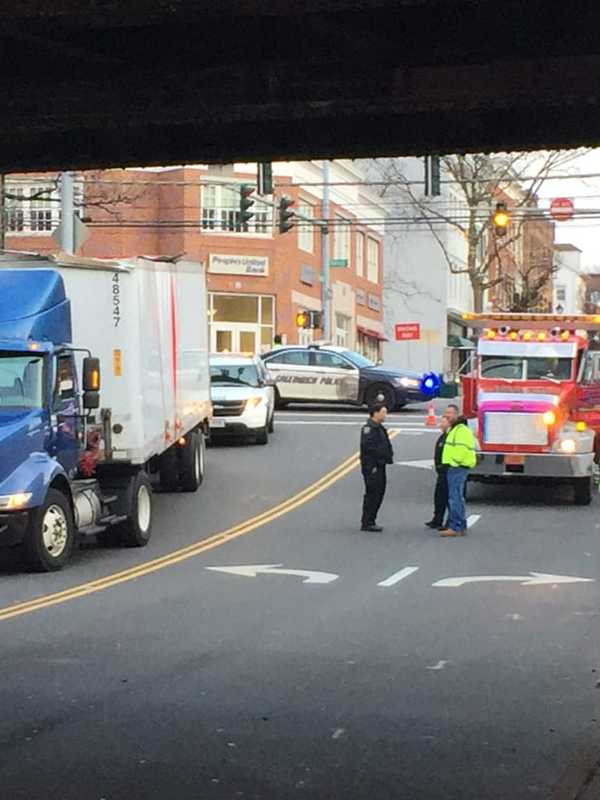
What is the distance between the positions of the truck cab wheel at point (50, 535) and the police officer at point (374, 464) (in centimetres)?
453

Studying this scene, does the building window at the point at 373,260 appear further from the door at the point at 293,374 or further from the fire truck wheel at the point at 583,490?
the fire truck wheel at the point at 583,490

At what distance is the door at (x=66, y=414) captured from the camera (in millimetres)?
16406

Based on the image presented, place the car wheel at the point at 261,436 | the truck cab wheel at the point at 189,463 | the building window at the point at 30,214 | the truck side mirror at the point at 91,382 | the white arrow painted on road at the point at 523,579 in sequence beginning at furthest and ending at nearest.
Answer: the building window at the point at 30,214 → the car wheel at the point at 261,436 → the truck cab wheel at the point at 189,463 → the truck side mirror at the point at 91,382 → the white arrow painted on road at the point at 523,579

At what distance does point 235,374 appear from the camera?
29.1 m

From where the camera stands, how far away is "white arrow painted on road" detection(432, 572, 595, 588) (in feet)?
47.8

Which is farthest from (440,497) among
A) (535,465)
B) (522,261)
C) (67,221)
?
(522,261)

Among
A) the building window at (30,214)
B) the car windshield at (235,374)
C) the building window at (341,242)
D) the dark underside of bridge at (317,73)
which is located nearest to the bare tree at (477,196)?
the building window at (341,242)

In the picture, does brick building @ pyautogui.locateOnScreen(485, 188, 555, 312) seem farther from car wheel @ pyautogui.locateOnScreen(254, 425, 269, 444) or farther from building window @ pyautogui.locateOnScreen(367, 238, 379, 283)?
car wheel @ pyautogui.locateOnScreen(254, 425, 269, 444)

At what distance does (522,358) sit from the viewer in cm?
2378

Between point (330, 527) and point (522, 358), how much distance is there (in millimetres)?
5963

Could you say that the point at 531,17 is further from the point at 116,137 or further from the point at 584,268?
the point at 584,268

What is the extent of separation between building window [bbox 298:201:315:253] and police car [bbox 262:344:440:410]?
65.2 ft

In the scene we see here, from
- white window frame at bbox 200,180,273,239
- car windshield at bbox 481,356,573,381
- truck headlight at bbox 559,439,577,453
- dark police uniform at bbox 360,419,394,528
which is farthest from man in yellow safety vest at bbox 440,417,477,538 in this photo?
white window frame at bbox 200,180,273,239

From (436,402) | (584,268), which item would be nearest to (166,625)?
(436,402)
